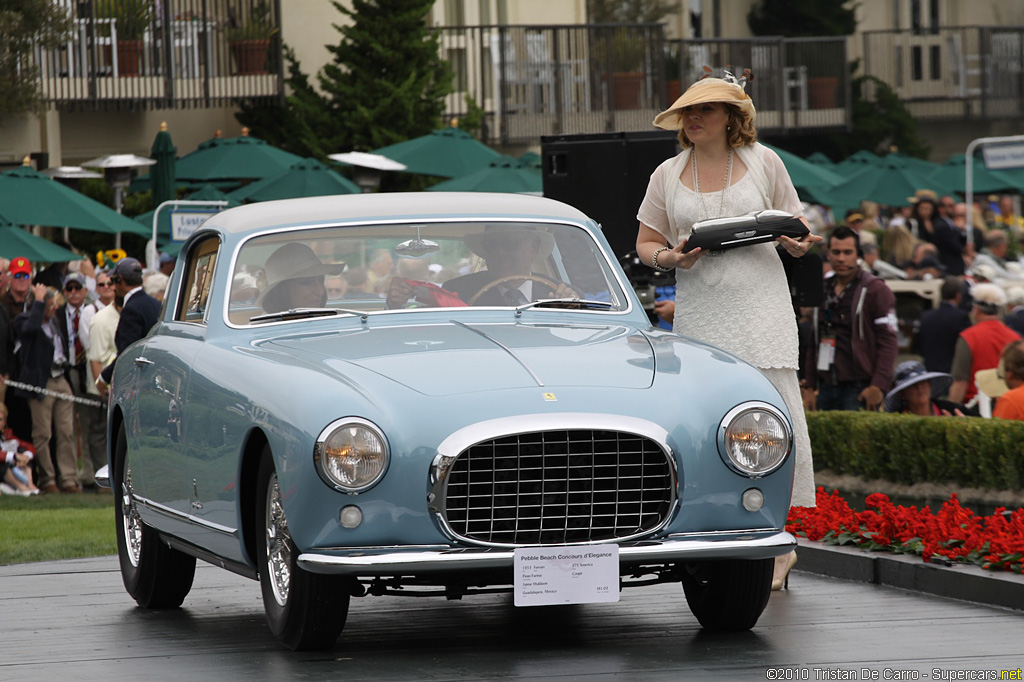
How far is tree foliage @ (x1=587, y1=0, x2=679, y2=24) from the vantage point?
4412cm

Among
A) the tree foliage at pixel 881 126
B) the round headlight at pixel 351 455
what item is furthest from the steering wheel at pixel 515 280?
the tree foliage at pixel 881 126

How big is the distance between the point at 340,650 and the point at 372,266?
185 cm

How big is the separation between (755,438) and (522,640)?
1.28 metres

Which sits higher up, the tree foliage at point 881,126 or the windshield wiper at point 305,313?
the tree foliage at point 881,126

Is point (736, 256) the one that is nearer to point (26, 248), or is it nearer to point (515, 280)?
point (515, 280)

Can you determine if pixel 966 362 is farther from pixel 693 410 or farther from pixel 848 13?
pixel 848 13

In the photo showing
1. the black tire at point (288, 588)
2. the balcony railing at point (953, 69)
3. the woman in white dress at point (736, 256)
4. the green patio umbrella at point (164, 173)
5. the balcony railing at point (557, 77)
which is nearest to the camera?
the black tire at point (288, 588)

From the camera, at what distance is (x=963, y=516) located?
9234 mm

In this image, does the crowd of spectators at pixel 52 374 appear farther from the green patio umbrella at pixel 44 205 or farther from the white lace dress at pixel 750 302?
the white lace dress at pixel 750 302

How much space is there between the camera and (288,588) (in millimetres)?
6812

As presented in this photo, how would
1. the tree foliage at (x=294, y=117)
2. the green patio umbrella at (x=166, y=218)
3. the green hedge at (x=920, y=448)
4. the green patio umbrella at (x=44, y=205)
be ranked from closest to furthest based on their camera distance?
1. the green hedge at (x=920, y=448)
2. the green patio umbrella at (x=44, y=205)
3. the green patio umbrella at (x=166, y=218)
4. the tree foliage at (x=294, y=117)

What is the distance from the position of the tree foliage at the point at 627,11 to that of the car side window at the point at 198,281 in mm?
34899

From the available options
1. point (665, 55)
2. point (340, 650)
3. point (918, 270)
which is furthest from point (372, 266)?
point (665, 55)

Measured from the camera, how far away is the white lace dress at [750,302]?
8.50 metres
